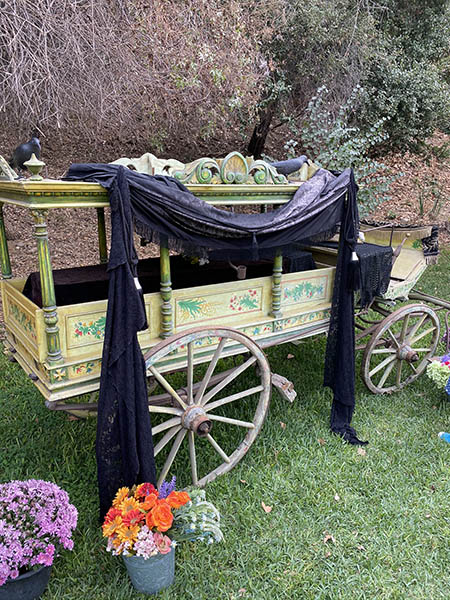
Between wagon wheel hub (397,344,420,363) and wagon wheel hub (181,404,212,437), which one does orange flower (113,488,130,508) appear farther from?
wagon wheel hub (397,344,420,363)

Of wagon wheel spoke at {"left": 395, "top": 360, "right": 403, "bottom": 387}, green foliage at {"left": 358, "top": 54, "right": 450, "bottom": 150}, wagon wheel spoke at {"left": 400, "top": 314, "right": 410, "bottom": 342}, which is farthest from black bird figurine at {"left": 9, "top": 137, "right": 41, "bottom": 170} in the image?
green foliage at {"left": 358, "top": 54, "right": 450, "bottom": 150}

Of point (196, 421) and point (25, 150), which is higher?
point (25, 150)

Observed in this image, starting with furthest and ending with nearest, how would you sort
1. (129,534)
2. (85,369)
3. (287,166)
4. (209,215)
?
(287,166) → (209,215) → (85,369) → (129,534)

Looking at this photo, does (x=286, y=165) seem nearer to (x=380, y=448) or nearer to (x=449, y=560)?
(x=380, y=448)

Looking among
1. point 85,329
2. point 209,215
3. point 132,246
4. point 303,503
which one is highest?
point 209,215

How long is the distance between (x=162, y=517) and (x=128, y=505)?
0.63 feet

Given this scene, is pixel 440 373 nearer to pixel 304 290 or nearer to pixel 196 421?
pixel 304 290

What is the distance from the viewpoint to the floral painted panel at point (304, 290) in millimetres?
3555

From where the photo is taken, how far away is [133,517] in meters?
2.37

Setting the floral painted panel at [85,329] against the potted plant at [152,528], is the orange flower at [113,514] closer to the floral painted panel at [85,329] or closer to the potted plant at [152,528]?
the potted plant at [152,528]

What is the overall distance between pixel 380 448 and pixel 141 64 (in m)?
4.96

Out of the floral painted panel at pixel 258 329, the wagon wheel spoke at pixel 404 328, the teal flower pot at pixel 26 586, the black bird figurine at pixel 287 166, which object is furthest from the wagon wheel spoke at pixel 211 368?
the wagon wheel spoke at pixel 404 328

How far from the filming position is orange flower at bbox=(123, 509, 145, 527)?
7.73 ft

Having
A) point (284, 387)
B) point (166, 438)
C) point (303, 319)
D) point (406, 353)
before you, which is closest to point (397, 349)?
point (406, 353)
